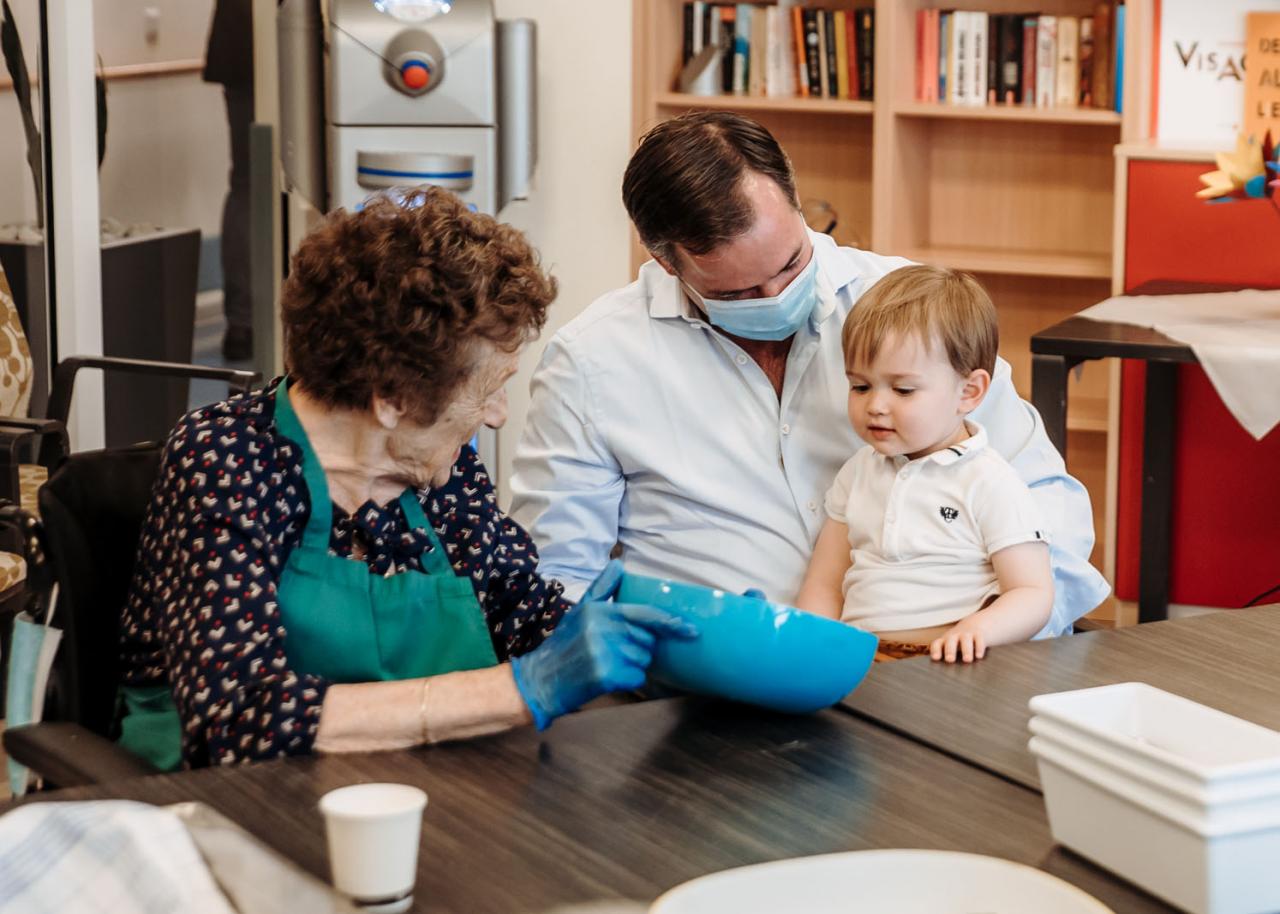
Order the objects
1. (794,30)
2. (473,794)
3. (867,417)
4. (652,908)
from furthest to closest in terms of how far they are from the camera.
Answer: (794,30)
(867,417)
(473,794)
(652,908)

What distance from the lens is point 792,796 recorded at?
1.24 metres

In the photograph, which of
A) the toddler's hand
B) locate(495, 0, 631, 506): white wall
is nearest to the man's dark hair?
Result: the toddler's hand

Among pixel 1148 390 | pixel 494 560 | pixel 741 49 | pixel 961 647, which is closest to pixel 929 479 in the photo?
pixel 961 647

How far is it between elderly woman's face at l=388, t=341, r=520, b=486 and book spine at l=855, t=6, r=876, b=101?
2526mm

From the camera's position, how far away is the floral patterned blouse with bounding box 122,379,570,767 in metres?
1.36

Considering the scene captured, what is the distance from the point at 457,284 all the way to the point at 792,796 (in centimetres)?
54

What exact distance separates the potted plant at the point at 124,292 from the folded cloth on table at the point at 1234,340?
2.28 m

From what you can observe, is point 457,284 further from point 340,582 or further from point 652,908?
point 652,908

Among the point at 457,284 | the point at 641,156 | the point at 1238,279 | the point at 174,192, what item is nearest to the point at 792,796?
the point at 457,284

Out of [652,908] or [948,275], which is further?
[948,275]

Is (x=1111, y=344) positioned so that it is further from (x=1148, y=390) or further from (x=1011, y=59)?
(x=1011, y=59)

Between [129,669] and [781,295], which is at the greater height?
[781,295]

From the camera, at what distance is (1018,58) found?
12.5 ft

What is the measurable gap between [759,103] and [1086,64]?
754 mm
